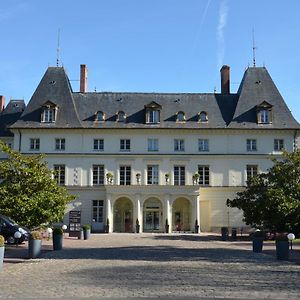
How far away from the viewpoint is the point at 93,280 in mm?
13688

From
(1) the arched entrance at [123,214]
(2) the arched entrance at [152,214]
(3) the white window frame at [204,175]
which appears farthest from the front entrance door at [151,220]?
(3) the white window frame at [204,175]

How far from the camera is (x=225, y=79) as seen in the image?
55.5 metres

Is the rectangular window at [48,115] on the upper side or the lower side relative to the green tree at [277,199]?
upper

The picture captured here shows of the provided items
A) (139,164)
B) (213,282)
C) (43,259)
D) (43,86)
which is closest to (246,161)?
(139,164)

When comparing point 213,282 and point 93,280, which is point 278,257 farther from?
point 93,280

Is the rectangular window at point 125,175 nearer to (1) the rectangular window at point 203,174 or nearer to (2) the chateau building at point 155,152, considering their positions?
(2) the chateau building at point 155,152

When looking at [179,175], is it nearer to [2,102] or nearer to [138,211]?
[138,211]

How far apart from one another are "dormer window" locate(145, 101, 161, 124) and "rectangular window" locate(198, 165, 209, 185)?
261 inches

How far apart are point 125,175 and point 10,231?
2240 cm

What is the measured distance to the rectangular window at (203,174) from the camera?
162ft

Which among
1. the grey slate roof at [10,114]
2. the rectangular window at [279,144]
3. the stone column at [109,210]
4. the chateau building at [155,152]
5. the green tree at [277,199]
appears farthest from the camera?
the grey slate roof at [10,114]

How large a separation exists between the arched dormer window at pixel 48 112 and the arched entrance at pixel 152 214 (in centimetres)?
1298

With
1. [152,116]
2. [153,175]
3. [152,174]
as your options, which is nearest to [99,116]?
[152,116]

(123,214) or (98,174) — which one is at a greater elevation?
(98,174)
